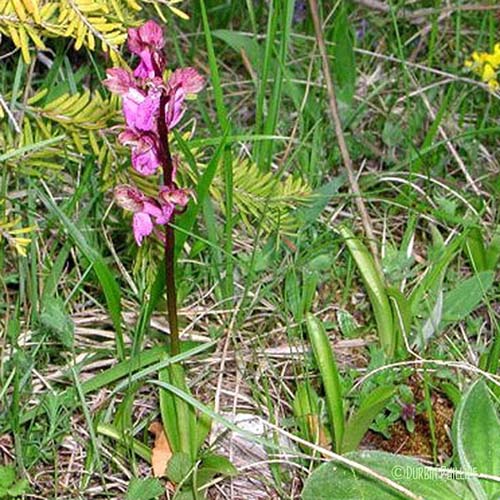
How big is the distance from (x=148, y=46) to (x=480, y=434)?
69 cm

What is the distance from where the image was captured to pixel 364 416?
147cm

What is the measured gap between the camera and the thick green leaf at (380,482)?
4.53ft

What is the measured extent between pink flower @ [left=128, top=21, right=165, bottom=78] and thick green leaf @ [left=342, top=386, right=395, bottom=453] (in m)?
0.56

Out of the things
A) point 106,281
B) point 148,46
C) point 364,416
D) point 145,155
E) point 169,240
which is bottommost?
point 364,416

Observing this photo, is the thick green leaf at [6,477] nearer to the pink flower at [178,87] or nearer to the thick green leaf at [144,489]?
the thick green leaf at [144,489]

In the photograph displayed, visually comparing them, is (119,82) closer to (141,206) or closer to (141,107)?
(141,107)

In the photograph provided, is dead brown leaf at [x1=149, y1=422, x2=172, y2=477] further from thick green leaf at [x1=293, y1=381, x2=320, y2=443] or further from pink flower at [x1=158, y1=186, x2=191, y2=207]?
pink flower at [x1=158, y1=186, x2=191, y2=207]

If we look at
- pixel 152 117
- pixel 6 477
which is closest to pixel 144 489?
pixel 6 477

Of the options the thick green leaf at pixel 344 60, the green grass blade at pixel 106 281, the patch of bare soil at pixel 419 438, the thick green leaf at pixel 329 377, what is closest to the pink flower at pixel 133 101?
the green grass blade at pixel 106 281

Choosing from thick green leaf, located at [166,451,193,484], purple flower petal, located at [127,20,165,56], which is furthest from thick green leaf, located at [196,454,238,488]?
purple flower petal, located at [127,20,165,56]

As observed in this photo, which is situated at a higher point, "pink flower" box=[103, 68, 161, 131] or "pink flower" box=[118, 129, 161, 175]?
"pink flower" box=[103, 68, 161, 131]

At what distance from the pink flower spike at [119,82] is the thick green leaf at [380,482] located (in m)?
0.58

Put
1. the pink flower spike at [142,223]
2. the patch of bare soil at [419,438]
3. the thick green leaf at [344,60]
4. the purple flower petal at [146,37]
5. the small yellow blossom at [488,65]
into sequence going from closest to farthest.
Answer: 1. the purple flower petal at [146,37]
2. the pink flower spike at [142,223]
3. the patch of bare soil at [419,438]
4. the small yellow blossom at [488,65]
5. the thick green leaf at [344,60]

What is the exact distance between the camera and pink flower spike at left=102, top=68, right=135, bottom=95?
49.2 inches
